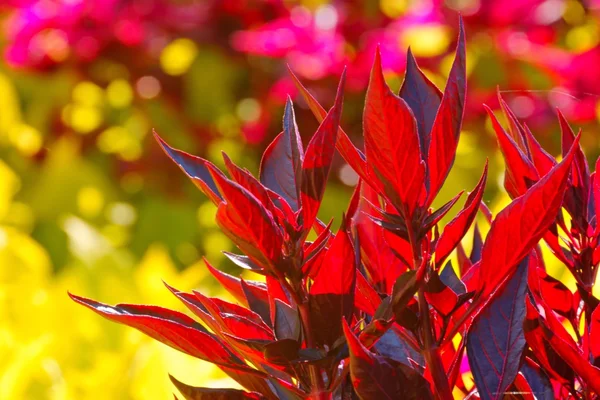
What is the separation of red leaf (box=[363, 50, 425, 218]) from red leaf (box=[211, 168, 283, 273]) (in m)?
0.07

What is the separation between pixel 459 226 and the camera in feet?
1.85

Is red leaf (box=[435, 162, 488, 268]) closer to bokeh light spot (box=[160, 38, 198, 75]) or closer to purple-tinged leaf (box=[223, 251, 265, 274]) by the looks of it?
purple-tinged leaf (box=[223, 251, 265, 274])

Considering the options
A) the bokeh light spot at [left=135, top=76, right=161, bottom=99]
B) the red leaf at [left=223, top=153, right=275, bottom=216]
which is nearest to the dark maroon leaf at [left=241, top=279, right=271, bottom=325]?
the red leaf at [left=223, top=153, right=275, bottom=216]

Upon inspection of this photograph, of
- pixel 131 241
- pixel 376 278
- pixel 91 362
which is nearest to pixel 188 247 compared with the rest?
pixel 131 241

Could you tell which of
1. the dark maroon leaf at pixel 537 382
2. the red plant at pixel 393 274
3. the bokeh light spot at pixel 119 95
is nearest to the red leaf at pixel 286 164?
the red plant at pixel 393 274

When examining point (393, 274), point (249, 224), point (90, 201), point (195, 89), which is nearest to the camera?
point (249, 224)

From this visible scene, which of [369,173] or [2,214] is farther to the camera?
[2,214]

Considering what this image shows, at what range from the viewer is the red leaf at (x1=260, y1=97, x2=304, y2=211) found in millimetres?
582

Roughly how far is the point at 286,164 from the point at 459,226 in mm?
122

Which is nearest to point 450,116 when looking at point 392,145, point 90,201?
point 392,145

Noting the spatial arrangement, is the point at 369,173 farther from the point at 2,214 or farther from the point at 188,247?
the point at 188,247

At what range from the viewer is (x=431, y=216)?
0.56 metres

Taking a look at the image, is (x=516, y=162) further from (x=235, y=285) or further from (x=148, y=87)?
(x=148, y=87)

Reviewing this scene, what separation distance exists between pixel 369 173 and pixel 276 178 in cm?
8
